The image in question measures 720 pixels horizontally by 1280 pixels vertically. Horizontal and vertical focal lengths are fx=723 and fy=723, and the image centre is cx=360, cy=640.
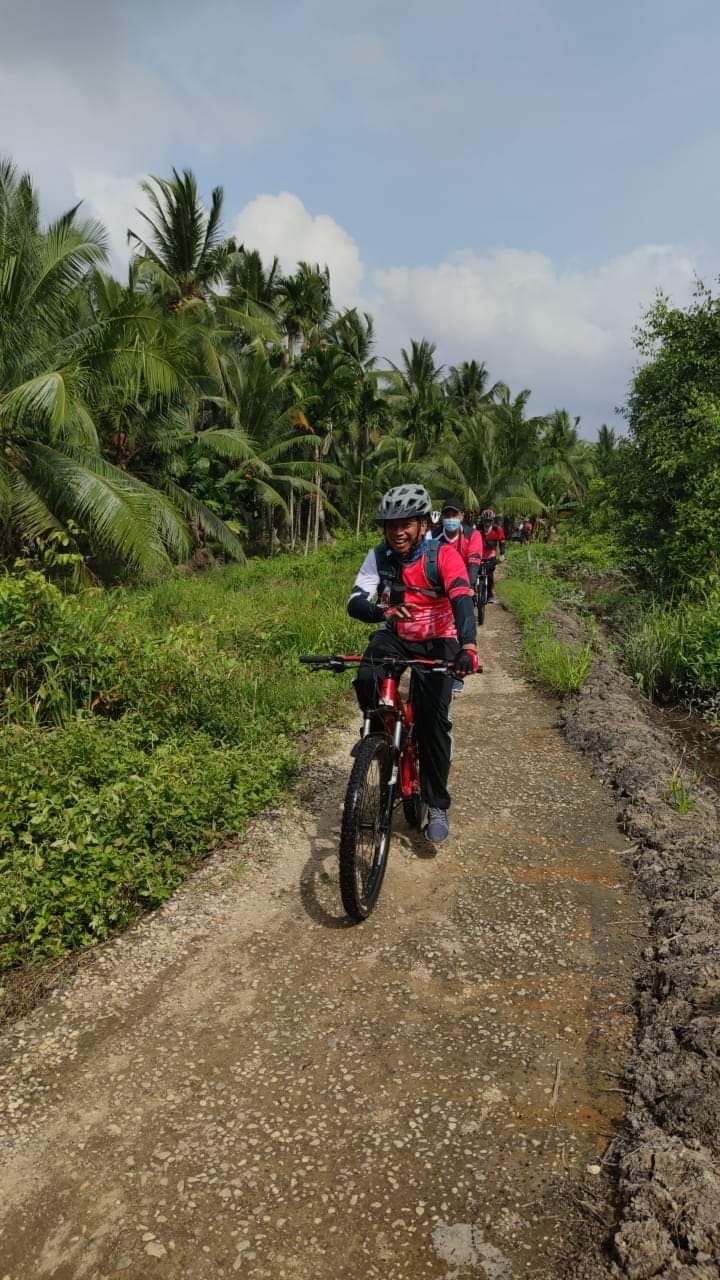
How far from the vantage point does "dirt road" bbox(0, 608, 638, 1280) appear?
2023mm

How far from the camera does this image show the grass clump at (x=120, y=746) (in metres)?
3.47

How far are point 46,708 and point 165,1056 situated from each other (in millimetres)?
3583

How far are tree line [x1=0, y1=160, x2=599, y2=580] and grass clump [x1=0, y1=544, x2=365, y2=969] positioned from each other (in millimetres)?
1786

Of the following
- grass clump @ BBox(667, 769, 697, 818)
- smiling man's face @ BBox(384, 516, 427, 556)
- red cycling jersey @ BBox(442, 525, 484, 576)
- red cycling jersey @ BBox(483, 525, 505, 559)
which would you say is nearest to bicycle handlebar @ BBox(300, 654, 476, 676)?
smiling man's face @ BBox(384, 516, 427, 556)

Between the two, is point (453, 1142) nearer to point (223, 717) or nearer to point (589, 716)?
point (223, 717)

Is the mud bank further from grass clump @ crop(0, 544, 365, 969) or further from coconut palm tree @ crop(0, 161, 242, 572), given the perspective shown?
coconut palm tree @ crop(0, 161, 242, 572)

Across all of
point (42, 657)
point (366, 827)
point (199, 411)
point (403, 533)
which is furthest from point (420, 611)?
point (199, 411)

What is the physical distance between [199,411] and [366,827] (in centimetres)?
2321

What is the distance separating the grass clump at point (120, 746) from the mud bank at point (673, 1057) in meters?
2.32

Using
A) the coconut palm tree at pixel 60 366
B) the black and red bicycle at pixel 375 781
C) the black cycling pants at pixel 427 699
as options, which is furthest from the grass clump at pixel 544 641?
the coconut palm tree at pixel 60 366

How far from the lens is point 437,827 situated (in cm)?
431

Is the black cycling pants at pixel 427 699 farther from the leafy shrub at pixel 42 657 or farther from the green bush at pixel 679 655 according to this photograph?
the green bush at pixel 679 655

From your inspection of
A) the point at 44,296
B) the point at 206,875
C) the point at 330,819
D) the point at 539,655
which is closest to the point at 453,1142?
the point at 206,875

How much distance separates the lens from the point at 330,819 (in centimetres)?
480
